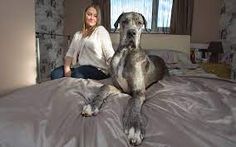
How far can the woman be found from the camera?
7.27ft

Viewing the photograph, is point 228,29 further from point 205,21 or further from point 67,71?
point 67,71

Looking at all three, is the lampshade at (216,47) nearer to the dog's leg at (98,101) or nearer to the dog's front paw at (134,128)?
the dog's leg at (98,101)

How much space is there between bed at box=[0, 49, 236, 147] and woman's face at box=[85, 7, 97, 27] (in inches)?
39.0

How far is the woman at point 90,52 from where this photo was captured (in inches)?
87.3

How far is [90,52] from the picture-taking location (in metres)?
2.26

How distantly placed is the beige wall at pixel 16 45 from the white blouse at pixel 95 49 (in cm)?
48

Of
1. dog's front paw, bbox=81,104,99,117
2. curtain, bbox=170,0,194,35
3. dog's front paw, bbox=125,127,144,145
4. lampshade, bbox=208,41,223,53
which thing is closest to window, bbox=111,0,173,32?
curtain, bbox=170,0,194,35

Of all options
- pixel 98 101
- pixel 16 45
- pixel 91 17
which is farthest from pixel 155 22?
pixel 98 101

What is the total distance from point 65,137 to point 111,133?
18cm

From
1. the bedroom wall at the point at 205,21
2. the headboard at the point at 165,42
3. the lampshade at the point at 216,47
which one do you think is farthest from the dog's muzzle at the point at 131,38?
the bedroom wall at the point at 205,21

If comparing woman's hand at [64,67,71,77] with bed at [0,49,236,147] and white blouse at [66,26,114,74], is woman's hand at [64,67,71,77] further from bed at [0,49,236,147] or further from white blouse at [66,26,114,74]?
bed at [0,49,236,147]

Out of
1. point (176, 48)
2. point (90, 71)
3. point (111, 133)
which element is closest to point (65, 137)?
point (111, 133)

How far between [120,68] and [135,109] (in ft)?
1.39

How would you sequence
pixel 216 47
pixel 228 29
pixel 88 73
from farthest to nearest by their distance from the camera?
pixel 216 47 → pixel 228 29 → pixel 88 73
